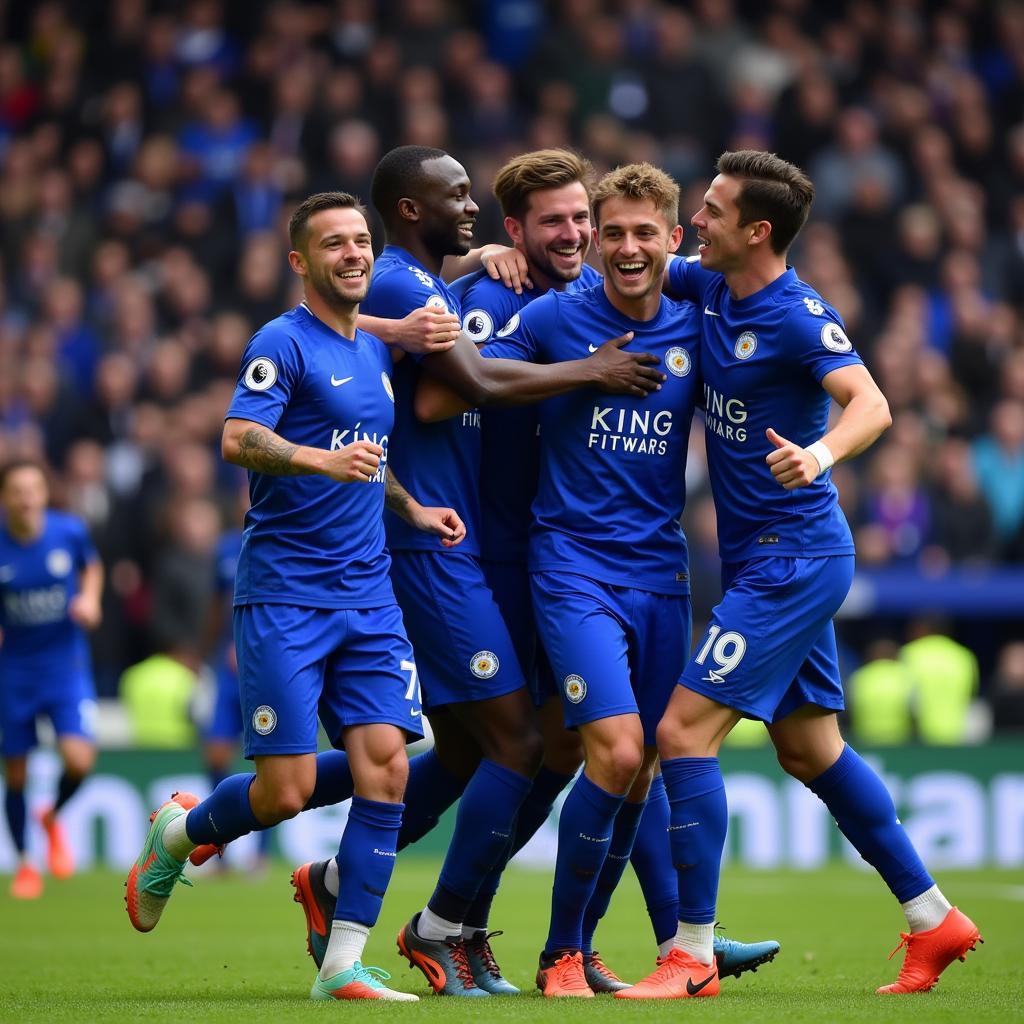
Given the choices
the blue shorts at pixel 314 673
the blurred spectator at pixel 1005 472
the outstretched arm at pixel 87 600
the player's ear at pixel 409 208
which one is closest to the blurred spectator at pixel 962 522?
the blurred spectator at pixel 1005 472

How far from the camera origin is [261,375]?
6477 millimetres

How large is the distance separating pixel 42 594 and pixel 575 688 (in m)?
6.58

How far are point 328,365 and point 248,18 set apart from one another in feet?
46.9

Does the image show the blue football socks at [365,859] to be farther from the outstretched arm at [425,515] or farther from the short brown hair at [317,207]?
the short brown hair at [317,207]

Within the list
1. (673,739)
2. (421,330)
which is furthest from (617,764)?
(421,330)

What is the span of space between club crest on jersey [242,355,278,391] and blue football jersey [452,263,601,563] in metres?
0.91

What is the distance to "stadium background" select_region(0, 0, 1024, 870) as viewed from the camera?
47.7 ft

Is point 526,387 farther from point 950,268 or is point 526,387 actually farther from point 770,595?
point 950,268

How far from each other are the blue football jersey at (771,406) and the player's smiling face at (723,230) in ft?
0.49

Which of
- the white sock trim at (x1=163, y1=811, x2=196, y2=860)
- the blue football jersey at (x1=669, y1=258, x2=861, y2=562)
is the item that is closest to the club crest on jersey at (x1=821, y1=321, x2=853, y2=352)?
the blue football jersey at (x1=669, y1=258, x2=861, y2=562)

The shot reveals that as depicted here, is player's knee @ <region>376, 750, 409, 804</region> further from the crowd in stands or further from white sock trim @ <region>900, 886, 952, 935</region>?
the crowd in stands

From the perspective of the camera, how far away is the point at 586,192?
7199 mm

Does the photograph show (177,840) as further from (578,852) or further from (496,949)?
(496,949)

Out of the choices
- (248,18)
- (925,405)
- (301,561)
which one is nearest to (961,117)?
(925,405)
